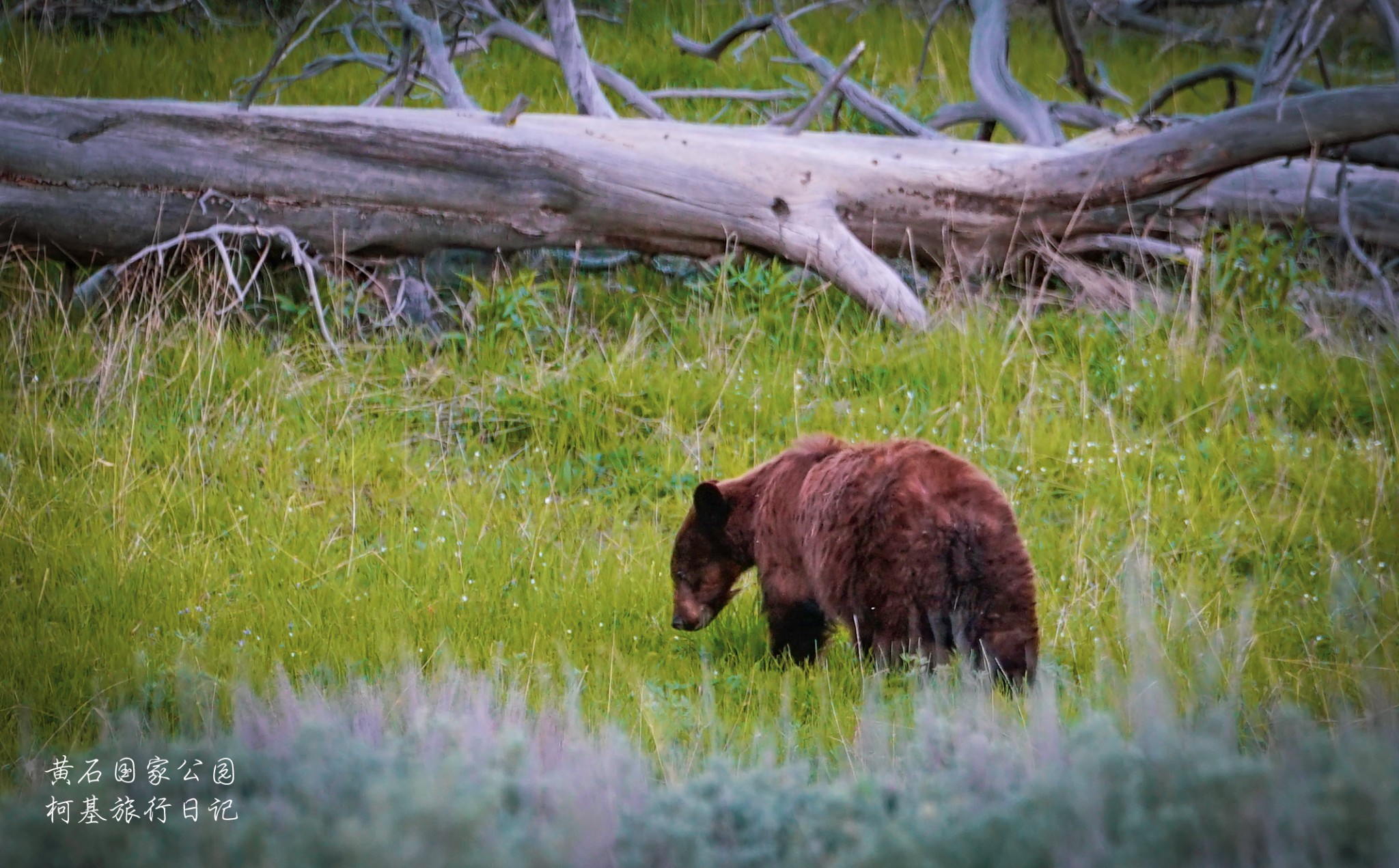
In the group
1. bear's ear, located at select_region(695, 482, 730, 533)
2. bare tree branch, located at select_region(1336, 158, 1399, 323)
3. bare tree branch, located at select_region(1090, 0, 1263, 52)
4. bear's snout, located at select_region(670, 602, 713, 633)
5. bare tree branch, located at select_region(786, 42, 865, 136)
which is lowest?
bear's snout, located at select_region(670, 602, 713, 633)

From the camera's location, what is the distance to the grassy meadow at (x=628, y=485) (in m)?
4.04

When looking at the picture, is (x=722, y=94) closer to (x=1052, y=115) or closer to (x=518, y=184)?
(x=1052, y=115)

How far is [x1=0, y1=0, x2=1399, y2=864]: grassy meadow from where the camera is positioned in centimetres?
404

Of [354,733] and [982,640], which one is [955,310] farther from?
[354,733]

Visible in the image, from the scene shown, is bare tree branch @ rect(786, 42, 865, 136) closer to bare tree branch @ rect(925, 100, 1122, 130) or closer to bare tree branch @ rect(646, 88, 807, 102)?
bare tree branch @ rect(646, 88, 807, 102)

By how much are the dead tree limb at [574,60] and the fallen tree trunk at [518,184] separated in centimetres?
78

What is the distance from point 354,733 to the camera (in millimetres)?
2895

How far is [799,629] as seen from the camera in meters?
4.45

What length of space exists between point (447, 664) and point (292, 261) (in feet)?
14.2

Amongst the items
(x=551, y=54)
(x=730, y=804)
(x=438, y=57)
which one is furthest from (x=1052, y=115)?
(x=730, y=804)

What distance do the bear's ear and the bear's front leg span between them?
0.41 metres

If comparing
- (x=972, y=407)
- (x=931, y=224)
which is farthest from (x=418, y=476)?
(x=931, y=224)

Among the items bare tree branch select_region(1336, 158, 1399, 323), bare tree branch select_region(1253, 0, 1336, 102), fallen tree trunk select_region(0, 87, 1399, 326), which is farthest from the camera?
bare tree branch select_region(1253, 0, 1336, 102)

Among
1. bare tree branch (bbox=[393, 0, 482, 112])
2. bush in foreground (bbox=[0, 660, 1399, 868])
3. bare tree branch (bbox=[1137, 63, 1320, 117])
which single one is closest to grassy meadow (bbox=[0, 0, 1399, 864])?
bush in foreground (bbox=[0, 660, 1399, 868])
